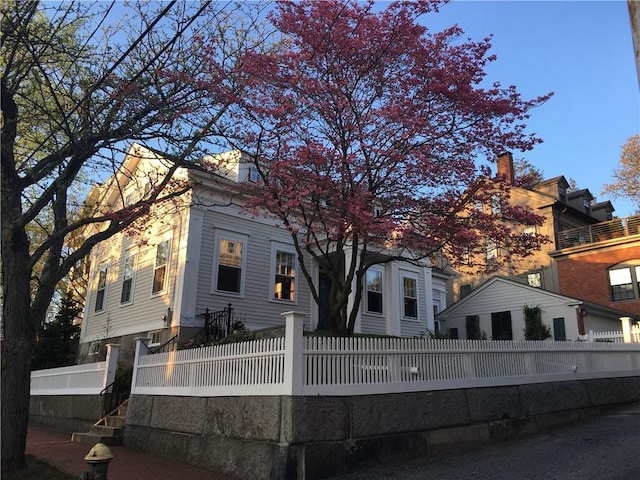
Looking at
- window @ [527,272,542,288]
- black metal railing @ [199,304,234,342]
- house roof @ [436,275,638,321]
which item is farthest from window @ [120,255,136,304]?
window @ [527,272,542,288]

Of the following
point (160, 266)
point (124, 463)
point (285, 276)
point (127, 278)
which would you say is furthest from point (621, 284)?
point (124, 463)

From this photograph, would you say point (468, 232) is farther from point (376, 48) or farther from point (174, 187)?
point (174, 187)

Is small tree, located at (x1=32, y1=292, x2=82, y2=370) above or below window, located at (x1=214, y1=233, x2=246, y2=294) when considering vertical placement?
below

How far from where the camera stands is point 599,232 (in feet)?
92.9

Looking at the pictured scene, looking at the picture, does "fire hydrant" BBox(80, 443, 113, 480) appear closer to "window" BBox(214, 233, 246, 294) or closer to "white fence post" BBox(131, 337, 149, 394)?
"white fence post" BBox(131, 337, 149, 394)

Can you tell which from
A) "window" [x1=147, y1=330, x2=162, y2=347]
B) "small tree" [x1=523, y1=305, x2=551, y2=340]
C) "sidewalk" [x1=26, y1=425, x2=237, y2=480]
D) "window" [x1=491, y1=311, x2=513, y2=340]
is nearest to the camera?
"sidewalk" [x1=26, y1=425, x2=237, y2=480]

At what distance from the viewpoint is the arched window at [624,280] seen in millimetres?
25408

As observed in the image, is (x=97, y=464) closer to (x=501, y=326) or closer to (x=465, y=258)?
(x=465, y=258)

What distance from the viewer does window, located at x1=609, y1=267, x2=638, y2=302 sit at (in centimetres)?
2553

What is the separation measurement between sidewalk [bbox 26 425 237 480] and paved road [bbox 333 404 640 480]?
2.57 metres

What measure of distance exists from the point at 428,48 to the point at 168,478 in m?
8.18

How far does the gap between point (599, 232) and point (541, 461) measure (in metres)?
25.1

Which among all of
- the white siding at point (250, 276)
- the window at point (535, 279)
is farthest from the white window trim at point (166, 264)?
the window at point (535, 279)

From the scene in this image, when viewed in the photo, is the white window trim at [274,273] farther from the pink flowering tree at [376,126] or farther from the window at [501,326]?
the window at [501,326]
